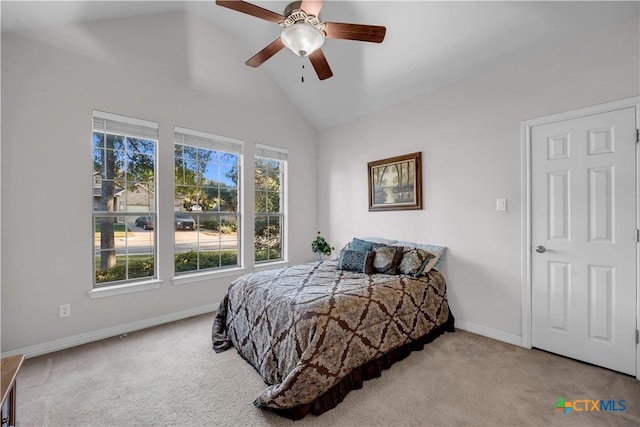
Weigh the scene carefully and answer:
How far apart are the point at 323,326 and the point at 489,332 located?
6.57 ft

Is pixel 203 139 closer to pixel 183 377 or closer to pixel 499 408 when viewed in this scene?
pixel 183 377

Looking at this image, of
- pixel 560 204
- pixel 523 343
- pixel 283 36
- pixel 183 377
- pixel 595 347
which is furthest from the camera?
pixel 523 343

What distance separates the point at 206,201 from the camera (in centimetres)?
369

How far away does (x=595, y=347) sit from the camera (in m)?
2.29

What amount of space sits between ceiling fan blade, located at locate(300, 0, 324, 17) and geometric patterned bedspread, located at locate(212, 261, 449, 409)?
1938 mm

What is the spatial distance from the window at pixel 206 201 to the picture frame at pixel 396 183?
188cm

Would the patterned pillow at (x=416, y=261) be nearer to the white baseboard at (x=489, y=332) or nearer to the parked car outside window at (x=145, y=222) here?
the white baseboard at (x=489, y=332)

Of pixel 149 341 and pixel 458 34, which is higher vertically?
pixel 458 34

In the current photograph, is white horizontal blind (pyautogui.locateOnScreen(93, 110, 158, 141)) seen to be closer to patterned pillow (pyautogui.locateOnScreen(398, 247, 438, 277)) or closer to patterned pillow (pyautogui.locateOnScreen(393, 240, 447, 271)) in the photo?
patterned pillow (pyautogui.locateOnScreen(398, 247, 438, 277))

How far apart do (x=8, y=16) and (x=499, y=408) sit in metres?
4.54

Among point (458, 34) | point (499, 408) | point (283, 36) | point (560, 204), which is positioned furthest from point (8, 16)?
point (560, 204)

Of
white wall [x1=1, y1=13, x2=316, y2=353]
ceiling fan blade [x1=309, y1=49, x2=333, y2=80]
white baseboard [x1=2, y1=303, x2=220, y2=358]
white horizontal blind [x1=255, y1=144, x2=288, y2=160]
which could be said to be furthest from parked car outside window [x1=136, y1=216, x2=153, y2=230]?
ceiling fan blade [x1=309, y1=49, x2=333, y2=80]

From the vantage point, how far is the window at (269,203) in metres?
4.21

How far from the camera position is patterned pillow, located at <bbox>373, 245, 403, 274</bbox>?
287 cm
